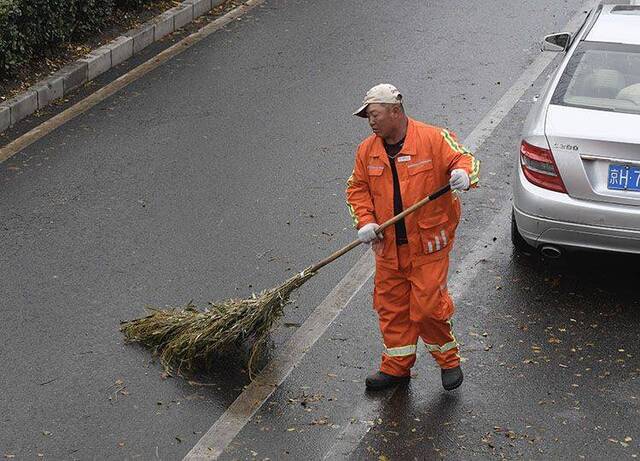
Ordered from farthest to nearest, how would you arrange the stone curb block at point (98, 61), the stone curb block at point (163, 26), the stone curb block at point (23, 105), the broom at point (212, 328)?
1. the stone curb block at point (163, 26)
2. the stone curb block at point (98, 61)
3. the stone curb block at point (23, 105)
4. the broom at point (212, 328)

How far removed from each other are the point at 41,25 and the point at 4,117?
128 centimetres

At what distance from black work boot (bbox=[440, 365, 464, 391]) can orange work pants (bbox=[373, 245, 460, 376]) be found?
0.09 ft

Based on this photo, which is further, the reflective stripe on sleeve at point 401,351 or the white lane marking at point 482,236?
the reflective stripe on sleeve at point 401,351

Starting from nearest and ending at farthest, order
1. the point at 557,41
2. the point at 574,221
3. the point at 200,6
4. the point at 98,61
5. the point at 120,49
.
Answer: the point at 574,221 < the point at 557,41 < the point at 98,61 < the point at 120,49 < the point at 200,6

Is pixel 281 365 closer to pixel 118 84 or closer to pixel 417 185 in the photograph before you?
pixel 417 185

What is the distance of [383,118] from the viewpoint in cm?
619

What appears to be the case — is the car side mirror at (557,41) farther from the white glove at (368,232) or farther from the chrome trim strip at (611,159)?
the white glove at (368,232)

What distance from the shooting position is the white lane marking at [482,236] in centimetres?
612

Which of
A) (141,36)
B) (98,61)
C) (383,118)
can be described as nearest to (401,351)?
(383,118)

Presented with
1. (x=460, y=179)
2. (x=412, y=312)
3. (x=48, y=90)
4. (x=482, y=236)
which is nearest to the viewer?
(x=460, y=179)

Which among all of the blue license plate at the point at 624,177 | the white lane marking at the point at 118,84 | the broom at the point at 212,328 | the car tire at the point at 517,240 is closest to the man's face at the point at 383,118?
the broom at the point at 212,328

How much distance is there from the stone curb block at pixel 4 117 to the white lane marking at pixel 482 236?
377 cm

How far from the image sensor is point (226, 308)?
6.88 metres

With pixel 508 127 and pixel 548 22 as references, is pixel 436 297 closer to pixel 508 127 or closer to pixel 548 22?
pixel 508 127
